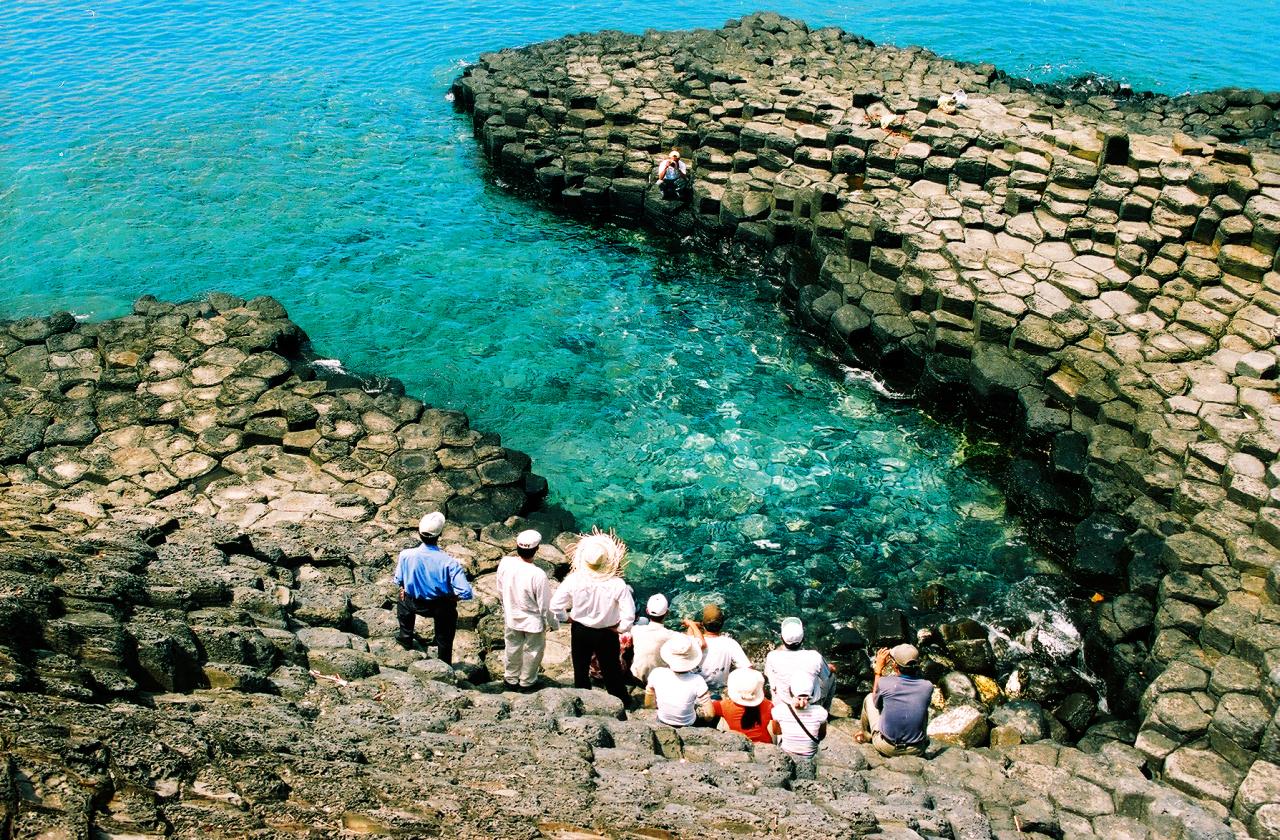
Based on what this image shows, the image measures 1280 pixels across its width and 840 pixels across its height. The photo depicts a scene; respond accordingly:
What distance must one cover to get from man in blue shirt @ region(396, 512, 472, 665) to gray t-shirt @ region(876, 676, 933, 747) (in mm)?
4735

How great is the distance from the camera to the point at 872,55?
28.0 meters

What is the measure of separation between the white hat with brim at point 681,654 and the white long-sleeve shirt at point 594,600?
66 centimetres

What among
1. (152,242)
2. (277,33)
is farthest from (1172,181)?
(277,33)

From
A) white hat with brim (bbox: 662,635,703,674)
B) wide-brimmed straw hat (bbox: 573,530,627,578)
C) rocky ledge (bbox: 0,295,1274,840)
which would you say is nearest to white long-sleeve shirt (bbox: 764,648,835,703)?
rocky ledge (bbox: 0,295,1274,840)

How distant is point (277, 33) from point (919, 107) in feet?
91.4

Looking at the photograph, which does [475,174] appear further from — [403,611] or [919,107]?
[403,611]

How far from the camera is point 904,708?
34.7ft

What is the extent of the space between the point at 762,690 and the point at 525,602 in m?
2.69

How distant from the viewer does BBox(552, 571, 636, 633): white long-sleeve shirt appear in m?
10.2

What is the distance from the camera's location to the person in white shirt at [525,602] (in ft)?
33.4

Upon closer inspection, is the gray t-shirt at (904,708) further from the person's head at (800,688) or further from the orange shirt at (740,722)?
the orange shirt at (740,722)

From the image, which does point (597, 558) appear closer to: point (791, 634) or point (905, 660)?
point (791, 634)

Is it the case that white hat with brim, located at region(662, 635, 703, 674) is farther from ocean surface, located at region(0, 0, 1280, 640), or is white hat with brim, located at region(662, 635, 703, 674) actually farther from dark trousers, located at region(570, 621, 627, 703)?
ocean surface, located at region(0, 0, 1280, 640)

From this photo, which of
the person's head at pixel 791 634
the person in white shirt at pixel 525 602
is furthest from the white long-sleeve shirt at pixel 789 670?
the person in white shirt at pixel 525 602
